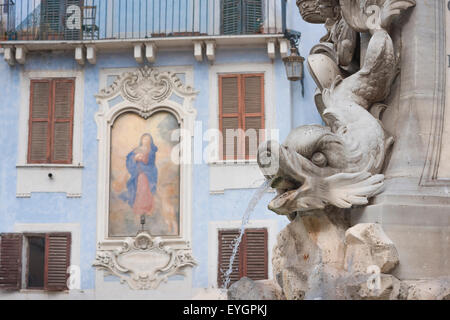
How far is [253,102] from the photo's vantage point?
66.9 ft

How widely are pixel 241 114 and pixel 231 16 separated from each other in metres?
2.21

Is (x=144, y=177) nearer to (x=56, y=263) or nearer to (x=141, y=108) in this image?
(x=141, y=108)

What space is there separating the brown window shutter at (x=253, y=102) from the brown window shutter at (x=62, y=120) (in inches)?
152

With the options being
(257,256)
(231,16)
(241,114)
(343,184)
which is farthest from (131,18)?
(343,184)

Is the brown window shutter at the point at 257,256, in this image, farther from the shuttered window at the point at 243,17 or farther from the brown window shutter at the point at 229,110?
the shuttered window at the point at 243,17

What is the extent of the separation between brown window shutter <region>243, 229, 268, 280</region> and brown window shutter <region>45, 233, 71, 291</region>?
3847 millimetres

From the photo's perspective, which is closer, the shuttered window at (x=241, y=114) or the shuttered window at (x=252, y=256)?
the shuttered window at (x=252, y=256)

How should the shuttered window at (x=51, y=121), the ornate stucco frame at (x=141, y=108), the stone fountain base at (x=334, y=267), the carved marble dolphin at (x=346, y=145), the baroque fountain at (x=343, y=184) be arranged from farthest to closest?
the shuttered window at (x=51, y=121)
the ornate stucco frame at (x=141, y=108)
the carved marble dolphin at (x=346, y=145)
the baroque fountain at (x=343, y=184)
the stone fountain base at (x=334, y=267)

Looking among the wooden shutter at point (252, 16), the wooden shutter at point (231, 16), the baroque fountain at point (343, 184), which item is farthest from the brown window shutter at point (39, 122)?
the baroque fountain at point (343, 184)

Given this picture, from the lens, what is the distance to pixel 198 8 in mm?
20859

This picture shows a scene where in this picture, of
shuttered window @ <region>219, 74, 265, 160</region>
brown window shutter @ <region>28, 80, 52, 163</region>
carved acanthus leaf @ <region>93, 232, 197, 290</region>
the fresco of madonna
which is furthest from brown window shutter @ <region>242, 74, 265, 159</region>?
brown window shutter @ <region>28, 80, 52, 163</region>

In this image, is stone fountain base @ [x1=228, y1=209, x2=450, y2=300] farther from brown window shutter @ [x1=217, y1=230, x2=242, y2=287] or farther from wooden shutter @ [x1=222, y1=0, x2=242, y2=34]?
wooden shutter @ [x1=222, y1=0, x2=242, y2=34]

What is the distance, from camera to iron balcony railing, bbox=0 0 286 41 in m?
20.7

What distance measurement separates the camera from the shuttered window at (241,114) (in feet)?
→ 65.9
